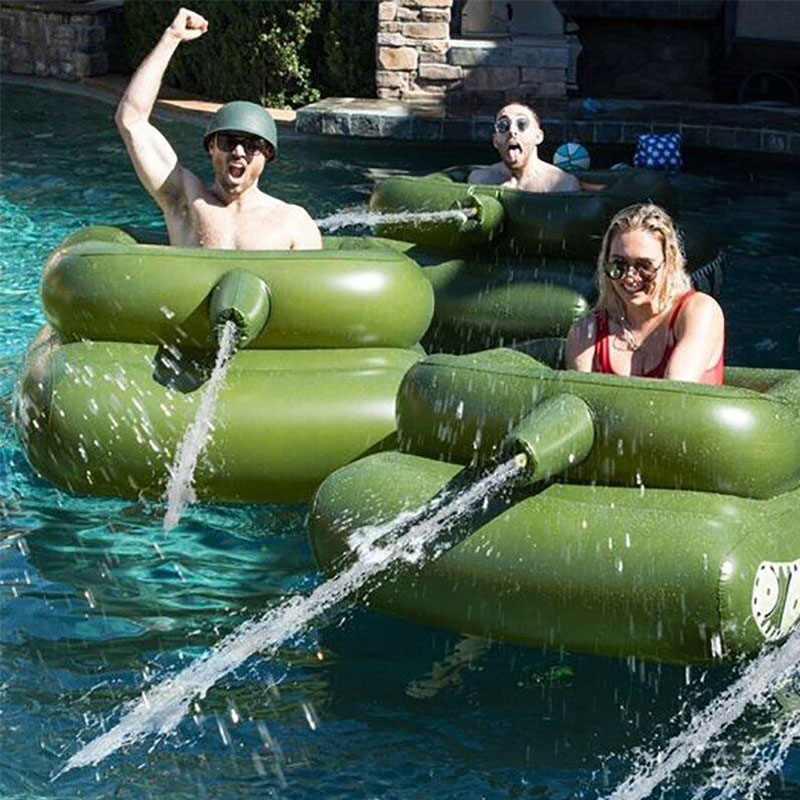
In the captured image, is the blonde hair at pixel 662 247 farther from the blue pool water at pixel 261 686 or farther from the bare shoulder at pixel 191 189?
the bare shoulder at pixel 191 189

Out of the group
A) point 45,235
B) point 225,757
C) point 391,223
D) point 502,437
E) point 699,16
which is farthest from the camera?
point 699,16

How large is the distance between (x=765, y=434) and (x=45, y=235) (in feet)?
19.0

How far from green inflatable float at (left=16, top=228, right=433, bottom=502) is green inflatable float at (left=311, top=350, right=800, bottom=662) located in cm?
88

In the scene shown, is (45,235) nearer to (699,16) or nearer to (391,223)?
(391,223)

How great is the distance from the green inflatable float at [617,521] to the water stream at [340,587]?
3 centimetres

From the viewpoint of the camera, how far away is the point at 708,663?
4.52 m

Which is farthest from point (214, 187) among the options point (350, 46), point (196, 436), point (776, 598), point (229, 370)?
point (350, 46)

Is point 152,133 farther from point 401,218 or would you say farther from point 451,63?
point 451,63

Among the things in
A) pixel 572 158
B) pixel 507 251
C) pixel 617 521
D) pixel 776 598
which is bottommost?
pixel 776 598

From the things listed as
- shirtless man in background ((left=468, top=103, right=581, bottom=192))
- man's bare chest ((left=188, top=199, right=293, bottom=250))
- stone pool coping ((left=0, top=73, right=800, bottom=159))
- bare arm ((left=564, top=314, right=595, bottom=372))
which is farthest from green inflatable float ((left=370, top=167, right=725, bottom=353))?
stone pool coping ((left=0, top=73, right=800, bottom=159))

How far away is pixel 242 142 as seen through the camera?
19.7 ft

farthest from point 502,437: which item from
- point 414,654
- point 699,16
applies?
point 699,16

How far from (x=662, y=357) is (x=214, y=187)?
190 centimetres

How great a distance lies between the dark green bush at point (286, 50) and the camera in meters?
13.0
